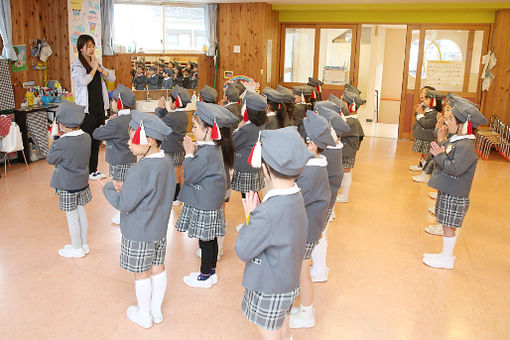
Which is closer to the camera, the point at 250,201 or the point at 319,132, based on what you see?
the point at 250,201

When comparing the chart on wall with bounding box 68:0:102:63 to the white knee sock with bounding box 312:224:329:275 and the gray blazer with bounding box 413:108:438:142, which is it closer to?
the gray blazer with bounding box 413:108:438:142

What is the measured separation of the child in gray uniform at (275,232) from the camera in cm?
209

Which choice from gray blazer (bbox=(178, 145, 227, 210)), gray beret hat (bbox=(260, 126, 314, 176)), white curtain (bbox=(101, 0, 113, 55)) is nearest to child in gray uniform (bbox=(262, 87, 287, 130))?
gray blazer (bbox=(178, 145, 227, 210))

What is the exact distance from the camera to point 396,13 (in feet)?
32.1

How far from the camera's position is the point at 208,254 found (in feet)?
11.5

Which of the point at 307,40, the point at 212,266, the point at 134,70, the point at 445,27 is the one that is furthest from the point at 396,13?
the point at 212,266

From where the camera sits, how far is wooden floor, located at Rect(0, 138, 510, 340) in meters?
3.08

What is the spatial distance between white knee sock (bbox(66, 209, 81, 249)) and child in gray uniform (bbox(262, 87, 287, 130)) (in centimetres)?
213

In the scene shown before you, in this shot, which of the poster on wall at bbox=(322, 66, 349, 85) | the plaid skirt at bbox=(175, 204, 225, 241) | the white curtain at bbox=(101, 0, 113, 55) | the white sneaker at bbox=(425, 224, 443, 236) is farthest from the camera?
the poster on wall at bbox=(322, 66, 349, 85)

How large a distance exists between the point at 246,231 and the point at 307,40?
9.08 m

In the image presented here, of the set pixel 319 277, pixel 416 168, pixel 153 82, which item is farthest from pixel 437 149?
pixel 153 82

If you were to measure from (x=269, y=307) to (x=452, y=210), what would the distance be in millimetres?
2328

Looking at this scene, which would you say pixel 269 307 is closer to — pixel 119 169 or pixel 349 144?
pixel 119 169

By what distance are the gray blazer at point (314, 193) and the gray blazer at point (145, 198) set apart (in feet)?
2.64
